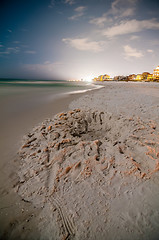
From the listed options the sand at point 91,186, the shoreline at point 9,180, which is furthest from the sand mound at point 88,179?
the shoreline at point 9,180

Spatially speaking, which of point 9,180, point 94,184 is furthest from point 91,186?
point 9,180

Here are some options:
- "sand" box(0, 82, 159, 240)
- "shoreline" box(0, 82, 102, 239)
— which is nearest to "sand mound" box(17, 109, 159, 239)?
"sand" box(0, 82, 159, 240)

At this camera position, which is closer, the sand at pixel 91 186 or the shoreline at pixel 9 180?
the sand at pixel 91 186

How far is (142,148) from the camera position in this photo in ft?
7.68

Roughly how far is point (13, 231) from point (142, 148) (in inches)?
98.9

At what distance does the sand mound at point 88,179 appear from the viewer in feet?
4.68

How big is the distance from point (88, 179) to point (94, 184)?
0.42 ft

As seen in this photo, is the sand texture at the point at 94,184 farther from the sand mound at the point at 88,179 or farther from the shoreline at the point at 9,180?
the shoreline at the point at 9,180

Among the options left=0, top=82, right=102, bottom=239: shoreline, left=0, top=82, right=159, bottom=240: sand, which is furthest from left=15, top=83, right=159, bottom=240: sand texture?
left=0, top=82, right=102, bottom=239: shoreline

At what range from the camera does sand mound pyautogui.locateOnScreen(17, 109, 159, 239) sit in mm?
1428

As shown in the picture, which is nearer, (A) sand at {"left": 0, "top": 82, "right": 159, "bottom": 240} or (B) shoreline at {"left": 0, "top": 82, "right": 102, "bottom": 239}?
(A) sand at {"left": 0, "top": 82, "right": 159, "bottom": 240}

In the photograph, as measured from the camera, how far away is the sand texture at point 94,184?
140 centimetres

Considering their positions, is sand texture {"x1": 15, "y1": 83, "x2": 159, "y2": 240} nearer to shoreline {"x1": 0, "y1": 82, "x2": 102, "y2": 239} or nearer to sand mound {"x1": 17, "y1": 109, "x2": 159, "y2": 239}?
sand mound {"x1": 17, "y1": 109, "x2": 159, "y2": 239}

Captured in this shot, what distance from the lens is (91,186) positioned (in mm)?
1814
